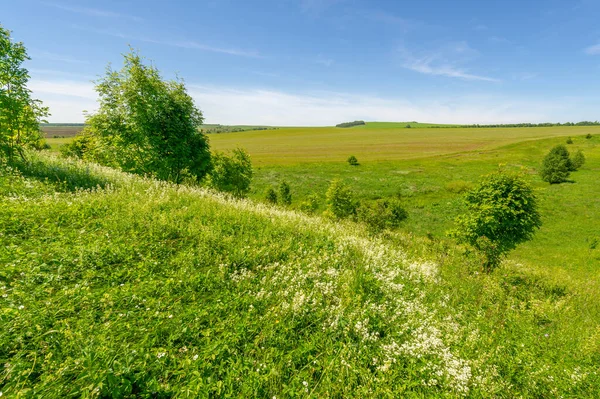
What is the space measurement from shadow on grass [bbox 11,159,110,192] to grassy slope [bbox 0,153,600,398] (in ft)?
3.92

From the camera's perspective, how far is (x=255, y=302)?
436 centimetres

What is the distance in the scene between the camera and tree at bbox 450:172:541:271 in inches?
524

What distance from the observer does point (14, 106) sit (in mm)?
7953

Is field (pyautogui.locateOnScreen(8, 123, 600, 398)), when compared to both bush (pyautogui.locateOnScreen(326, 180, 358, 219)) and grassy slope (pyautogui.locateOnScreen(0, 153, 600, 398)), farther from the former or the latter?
bush (pyautogui.locateOnScreen(326, 180, 358, 219))

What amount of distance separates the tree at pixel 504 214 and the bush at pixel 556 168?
149ft

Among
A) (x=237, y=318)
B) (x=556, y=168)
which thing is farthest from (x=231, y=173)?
(x=556, y=168)

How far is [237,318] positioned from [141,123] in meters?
15.6

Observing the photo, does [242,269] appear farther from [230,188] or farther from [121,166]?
[230,188]

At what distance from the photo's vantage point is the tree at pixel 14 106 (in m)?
7.93

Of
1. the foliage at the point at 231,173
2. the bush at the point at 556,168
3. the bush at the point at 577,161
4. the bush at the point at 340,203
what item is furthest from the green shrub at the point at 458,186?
the foliage at the point at 231,173

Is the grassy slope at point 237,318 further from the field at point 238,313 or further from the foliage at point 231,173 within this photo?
the foliage at point 231,173

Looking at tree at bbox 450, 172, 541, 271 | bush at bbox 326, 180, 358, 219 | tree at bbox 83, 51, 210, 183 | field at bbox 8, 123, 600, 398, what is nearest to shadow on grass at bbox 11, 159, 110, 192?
field at bbox 8, 123, 600, 398

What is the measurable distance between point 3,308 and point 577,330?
33.9 ft

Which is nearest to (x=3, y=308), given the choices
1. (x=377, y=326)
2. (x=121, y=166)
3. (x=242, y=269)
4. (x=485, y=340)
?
(x=242, y=269)
